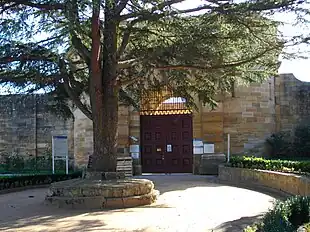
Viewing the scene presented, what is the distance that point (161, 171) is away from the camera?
20.5m

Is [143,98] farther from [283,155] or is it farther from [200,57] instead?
[283,155]

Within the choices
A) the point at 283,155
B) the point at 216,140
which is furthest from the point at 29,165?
the point at 283,155

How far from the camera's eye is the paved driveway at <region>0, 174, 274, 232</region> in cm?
756

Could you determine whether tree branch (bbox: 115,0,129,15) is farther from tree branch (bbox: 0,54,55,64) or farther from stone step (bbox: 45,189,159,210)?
stone step (bbox: 45,189,159,210)

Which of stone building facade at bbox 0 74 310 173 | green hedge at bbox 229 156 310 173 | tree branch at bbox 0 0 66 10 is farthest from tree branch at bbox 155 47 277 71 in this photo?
stone building facade at bbox 0 74 310 173

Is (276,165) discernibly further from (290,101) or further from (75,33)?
(290,101)

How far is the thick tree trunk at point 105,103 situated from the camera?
11188 millimetres

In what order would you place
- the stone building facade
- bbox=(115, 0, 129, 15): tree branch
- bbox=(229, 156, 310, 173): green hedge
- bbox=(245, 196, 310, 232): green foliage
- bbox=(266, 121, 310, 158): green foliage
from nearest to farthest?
bbox=(245, 196, 310, 232): green foliage
bbox=(115, 0, 129, 15): tree branch
bbox=(229, 156, 310, 173): green hedge
the stone building facade
bbox=(266, 121, 310, 158): green foliage

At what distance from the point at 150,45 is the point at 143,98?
11.0 ft

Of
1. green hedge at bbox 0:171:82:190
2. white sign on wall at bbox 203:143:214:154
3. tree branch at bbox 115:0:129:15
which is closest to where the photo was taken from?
tree branch at bbox 115:0:129:15

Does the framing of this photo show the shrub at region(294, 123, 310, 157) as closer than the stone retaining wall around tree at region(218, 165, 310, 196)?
No

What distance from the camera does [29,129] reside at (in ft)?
74.2

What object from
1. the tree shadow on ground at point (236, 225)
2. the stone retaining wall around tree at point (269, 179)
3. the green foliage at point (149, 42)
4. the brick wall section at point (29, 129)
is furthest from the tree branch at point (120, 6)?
the brick wall section at point (29, 129)

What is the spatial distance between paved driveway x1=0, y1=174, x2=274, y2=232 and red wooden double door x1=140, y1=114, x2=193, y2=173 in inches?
308
